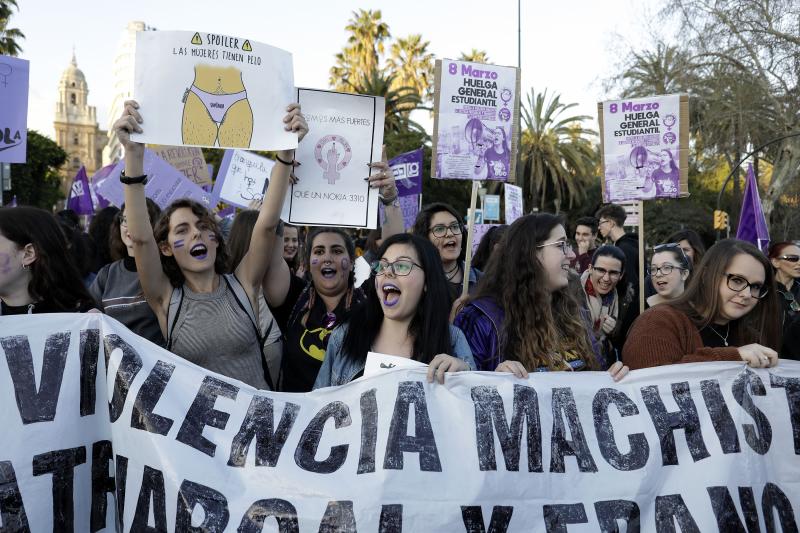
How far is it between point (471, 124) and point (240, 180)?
11.1ft

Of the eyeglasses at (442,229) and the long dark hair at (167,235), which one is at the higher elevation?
the eyeglasses at (442,229)

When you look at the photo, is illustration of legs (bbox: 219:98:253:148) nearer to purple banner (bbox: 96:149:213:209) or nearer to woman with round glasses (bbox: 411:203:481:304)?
woman with round glasses (bbox: 411:203:481:304)

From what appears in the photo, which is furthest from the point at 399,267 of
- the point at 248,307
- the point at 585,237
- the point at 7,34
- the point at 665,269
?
the point at 7,34

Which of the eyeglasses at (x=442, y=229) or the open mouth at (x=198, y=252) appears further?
the eyeglasses at (x=442, y=229)

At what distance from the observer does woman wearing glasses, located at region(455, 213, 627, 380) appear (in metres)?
3.43

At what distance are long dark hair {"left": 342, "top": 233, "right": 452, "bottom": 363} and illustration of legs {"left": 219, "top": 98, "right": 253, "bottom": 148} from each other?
0.76 meters

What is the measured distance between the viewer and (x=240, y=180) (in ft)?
28.0

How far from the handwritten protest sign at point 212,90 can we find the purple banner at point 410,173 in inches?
226

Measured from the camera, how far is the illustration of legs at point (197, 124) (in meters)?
3.46

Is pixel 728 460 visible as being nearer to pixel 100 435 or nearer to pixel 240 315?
pixel 240 315

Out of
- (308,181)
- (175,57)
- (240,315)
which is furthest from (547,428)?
(175,57)

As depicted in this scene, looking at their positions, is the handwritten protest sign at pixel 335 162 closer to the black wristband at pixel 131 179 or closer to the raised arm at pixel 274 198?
the raised arm at pixel 274 198

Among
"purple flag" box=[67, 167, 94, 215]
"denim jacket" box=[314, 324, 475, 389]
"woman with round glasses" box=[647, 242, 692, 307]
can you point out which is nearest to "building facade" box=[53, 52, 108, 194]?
"purple flag" box=[67, 167, 94, 215]

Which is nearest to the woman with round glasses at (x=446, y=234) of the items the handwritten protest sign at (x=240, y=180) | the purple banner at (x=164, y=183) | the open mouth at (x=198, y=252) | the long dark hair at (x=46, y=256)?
the open mouth at (x=198, y=252)
